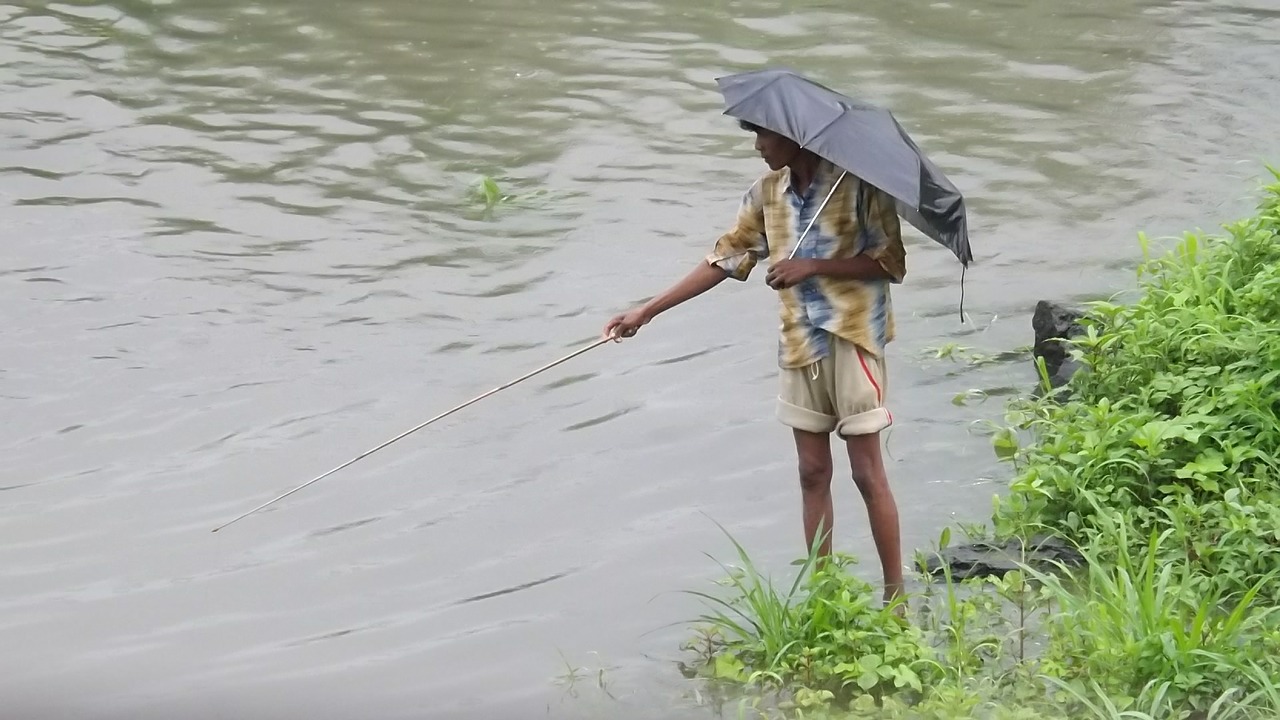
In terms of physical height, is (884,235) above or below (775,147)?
below

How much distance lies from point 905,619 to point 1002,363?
2.35 metres

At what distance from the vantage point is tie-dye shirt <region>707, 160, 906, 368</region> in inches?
166

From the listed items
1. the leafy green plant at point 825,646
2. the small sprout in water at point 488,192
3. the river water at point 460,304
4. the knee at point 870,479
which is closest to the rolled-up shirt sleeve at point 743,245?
the knee at point 870,479

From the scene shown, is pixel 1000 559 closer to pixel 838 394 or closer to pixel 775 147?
pixel 838 394

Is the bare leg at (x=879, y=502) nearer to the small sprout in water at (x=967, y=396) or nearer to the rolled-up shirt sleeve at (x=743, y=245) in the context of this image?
the rolled-up shirt sleeve at (x=743, y=245)

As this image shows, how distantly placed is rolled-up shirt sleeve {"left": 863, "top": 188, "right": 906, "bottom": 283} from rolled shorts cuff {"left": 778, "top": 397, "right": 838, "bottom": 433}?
0.47 m

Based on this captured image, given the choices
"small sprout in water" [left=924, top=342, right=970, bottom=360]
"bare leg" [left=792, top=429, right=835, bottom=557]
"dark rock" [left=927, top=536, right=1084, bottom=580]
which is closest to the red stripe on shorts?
"bare leg" [left=792, top=429, right=835, bottom=557]

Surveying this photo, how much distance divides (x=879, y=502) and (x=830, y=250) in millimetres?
769

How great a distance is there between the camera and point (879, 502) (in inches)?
174

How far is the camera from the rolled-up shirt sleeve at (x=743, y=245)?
14.4ft

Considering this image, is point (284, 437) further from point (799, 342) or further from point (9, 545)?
point (799, 342)

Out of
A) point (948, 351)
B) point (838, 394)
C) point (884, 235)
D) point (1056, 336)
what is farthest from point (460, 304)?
point (884, 235)

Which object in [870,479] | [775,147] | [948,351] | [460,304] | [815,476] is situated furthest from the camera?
[460,304]

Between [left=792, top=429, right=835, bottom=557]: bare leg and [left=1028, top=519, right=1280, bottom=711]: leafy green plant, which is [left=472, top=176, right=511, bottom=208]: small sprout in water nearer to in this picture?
[left=792, top=429, right=835, bottom=557]: bare leg
